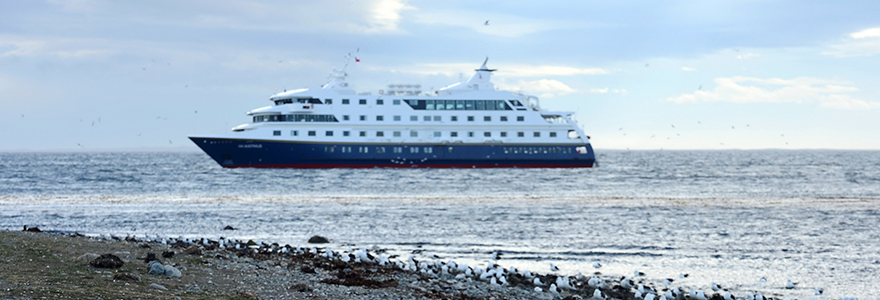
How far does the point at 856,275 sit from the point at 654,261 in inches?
131

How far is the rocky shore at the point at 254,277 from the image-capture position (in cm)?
799

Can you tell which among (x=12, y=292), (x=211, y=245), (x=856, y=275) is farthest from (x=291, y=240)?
(x=856, y=275)

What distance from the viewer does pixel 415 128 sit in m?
51.7

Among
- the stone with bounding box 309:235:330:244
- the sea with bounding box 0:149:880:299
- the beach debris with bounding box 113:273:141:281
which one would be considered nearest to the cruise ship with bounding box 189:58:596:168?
the sea with bounding box 0:149:880:299

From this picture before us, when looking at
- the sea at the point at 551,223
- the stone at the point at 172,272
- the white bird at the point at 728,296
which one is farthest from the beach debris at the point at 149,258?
the white bird at the point at 728,296

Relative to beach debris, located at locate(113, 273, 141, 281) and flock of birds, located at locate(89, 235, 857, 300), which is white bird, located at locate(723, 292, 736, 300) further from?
beach debris, located at locate(113, 273, 141, 281)

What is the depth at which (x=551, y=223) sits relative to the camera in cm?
1891

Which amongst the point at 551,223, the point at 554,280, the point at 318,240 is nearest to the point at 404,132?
→ the point at 551,223

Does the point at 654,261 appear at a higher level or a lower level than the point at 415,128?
lower

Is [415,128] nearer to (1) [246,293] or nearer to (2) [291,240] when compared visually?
(2) [291,240]

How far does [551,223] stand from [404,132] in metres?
33.3

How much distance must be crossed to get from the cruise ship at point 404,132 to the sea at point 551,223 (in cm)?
1572

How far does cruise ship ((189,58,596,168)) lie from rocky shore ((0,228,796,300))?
36.4 metres

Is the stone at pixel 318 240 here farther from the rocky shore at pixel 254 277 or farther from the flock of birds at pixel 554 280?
the flock of birds at pixel 554 280
